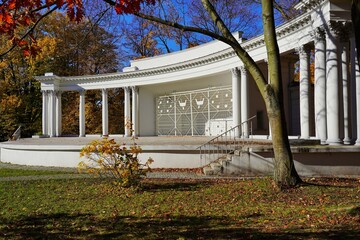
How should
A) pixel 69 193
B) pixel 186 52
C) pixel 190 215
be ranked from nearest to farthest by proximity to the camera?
pixel 190 215
pixel 69 193
pixel 186 52

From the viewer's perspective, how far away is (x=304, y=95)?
17.3 metres

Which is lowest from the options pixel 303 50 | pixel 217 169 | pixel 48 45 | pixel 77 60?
pixel 217 169

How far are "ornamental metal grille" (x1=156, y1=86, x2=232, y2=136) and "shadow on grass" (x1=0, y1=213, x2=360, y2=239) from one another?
20.0 meters

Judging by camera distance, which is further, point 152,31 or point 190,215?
point 152,31

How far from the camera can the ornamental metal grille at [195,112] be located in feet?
91.7

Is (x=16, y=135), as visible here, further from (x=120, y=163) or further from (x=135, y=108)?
(x=120, y=163)

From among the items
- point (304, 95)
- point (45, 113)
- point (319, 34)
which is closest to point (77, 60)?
point (45, 113)

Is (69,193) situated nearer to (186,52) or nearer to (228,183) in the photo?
(228,183)

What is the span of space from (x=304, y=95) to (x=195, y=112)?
14331 millimetres

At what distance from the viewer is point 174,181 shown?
12.4m

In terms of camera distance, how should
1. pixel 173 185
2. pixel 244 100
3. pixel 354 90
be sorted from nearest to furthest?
pixel 173 185
pixel 354 90
pixel 244 100

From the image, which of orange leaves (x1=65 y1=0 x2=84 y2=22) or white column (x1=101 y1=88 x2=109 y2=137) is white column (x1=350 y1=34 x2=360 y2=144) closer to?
orange leaves (x1=65 y1=0 x2=84 y2=22)

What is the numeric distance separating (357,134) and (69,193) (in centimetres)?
1150

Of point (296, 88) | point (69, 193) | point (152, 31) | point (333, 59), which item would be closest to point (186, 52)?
point (296, 88)
